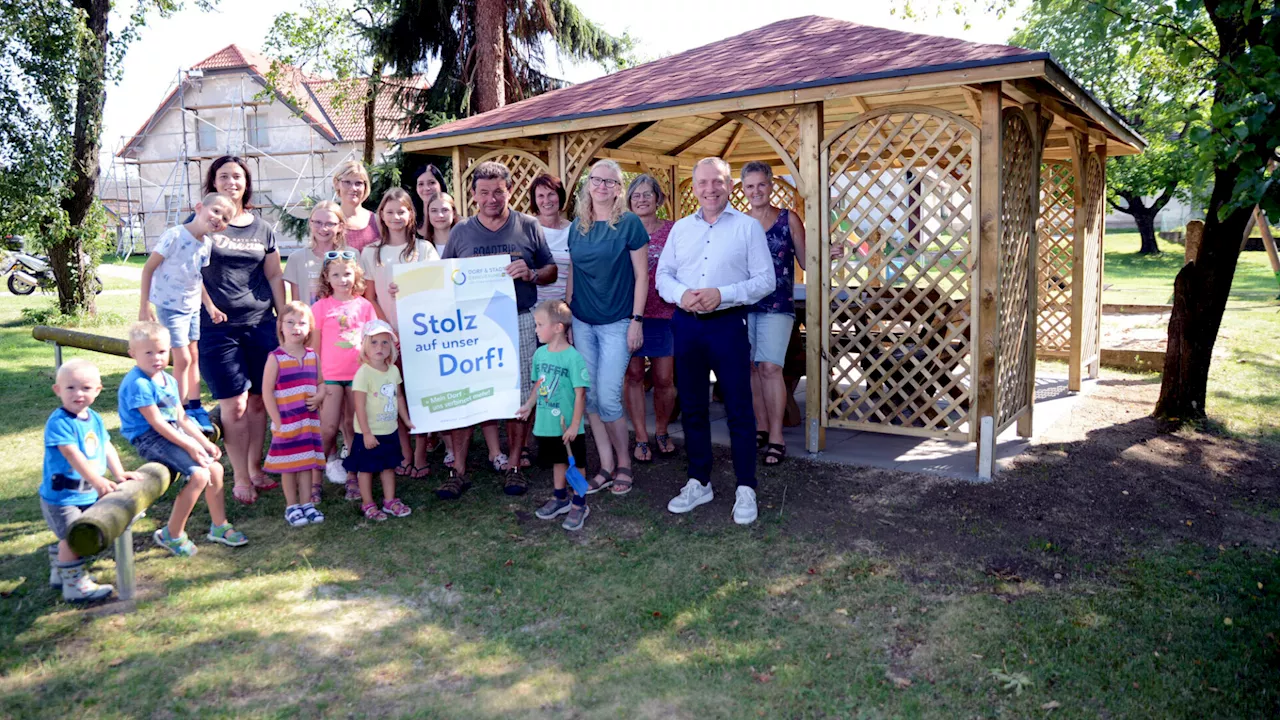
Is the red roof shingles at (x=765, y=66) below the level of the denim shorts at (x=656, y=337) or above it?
above

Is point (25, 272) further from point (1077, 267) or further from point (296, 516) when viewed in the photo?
point (1077, 267)

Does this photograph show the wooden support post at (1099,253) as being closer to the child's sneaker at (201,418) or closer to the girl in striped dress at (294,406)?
the girl in striped dress at (294,406)

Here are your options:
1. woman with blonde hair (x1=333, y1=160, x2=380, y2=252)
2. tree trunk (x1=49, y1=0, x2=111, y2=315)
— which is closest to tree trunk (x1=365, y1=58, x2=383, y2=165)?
tree trunk (x1=49, y1=0, x2=111, y2=315)

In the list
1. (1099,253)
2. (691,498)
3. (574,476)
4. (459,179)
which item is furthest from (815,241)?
(1099,253)

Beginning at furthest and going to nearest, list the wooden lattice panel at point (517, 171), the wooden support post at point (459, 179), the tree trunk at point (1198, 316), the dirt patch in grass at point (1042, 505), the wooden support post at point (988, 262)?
the wooden support post at point (459, 179) → the wooden lattice panel at point (517, 171) → the tree trunk at point (1198, 316) → the wooden support post at point (988, 262) → the dirt patch in grass at point (1042, 505)

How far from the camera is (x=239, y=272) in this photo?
454 cm

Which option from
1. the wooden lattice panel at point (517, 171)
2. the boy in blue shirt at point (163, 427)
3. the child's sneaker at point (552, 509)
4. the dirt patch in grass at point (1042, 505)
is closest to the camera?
the boy in blue shirt at point (163, 427)

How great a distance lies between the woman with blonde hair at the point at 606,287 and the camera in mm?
4613

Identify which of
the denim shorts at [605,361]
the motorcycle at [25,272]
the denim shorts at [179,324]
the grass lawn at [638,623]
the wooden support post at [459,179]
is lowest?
the grass lawn at [638,623]

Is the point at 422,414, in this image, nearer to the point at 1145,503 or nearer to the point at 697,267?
the point at 697,267

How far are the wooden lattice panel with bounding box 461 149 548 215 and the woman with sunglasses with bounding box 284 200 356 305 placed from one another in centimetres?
293

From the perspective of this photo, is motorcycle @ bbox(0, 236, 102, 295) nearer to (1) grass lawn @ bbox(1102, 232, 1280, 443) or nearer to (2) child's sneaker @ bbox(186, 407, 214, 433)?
(2) child's sneaker @ bbox(186, 407, 214, 433)

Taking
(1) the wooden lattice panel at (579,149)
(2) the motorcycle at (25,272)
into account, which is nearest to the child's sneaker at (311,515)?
(1) the wooden lattice panel at (579,149)

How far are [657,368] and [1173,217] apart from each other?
151ft
